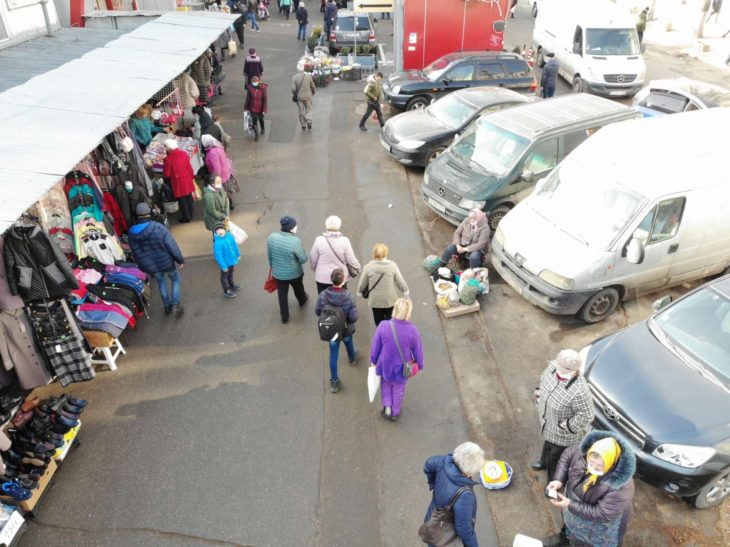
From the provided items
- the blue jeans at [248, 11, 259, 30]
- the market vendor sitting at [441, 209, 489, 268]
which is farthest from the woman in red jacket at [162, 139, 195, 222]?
the blue jeans at [248, 11, 259, 30]

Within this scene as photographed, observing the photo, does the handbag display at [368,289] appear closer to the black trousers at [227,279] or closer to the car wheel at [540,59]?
the black trousers at [227,279]

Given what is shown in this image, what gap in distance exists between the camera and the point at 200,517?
16.8 ft

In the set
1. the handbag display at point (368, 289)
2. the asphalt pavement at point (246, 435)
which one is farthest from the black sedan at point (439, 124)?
the handbag display at point (368, 289)

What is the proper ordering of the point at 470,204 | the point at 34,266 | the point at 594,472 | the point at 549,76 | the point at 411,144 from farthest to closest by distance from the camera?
the point at 549,76 < the point at 411,144 < the point at 470,204 < the point at 34,266 < the point at 594,472

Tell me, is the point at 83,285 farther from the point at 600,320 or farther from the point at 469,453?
the point at 600,320

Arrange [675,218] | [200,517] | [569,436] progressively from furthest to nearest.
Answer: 1. [675,218]
2. [200,517]
3. [569,436]

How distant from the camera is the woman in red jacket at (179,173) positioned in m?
9.52

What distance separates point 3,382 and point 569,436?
588cm

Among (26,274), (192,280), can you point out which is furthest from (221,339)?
(26,274)

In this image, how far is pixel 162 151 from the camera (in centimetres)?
1057

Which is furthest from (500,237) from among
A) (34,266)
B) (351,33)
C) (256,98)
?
(351,33)

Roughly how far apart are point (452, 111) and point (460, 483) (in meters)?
9.83

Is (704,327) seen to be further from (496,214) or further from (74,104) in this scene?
(74,104)

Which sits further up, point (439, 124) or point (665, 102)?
point (665, 102)
